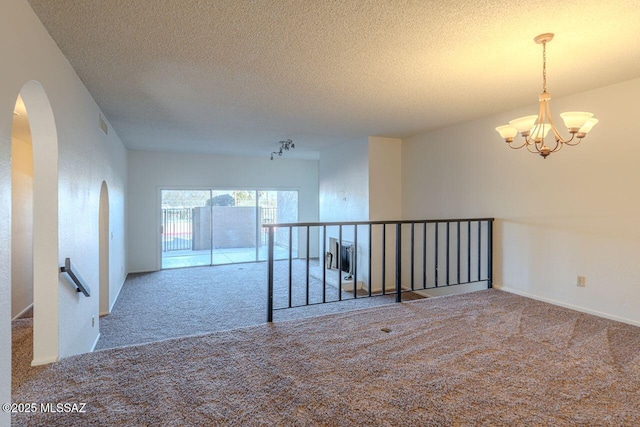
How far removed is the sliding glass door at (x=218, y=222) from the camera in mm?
7730

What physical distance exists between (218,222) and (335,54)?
6.36 metres

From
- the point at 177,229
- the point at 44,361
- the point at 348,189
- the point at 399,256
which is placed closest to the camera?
the point at 44,361

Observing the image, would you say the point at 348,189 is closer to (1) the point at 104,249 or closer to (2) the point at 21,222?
(1) the point at 104,249

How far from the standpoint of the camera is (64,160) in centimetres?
244

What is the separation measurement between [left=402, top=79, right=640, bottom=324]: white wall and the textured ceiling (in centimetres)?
38

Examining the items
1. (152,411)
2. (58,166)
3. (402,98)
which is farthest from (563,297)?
(58,166)

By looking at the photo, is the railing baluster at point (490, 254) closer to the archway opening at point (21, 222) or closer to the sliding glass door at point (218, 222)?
the archway opening at point (21, 222)

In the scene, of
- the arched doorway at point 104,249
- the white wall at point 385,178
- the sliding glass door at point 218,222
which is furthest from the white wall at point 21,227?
the white wall at point 385,178

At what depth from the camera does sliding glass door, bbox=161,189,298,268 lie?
25.4ft

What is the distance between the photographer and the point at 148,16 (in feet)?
6.56

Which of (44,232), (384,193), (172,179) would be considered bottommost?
(44,232)

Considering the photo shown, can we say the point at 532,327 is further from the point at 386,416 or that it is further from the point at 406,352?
the point at 386,416

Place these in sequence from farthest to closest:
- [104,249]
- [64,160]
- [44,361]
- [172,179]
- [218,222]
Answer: [218,222] → [172,179] → [104,249] → [64,160] → [44,361]

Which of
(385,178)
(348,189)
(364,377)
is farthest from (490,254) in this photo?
(364,377)
